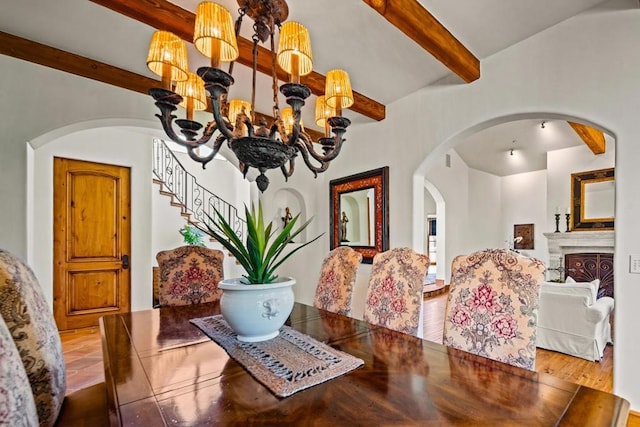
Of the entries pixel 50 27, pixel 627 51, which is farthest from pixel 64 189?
pixel 627 51

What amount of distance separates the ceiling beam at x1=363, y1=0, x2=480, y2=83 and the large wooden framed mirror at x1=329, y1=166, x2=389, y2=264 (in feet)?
4.17

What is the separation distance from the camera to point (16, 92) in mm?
2494

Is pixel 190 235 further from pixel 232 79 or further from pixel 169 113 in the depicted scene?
pixel 232 79

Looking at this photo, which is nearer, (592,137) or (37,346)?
(37,346)

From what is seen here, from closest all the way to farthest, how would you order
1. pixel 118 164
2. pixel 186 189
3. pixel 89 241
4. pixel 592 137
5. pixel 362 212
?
pixel 362 212 < pixel 89 241 < pixel 118 164 < pixel 592 137 < pixel 186 189

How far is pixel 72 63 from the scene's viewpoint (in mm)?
2592

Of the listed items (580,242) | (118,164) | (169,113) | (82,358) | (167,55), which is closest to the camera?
(167,55)

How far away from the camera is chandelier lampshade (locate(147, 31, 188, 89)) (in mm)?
1570

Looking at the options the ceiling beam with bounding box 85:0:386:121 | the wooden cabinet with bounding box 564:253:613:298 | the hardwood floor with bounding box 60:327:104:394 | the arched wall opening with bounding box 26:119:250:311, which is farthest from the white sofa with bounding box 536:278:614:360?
the arched wall opening with bounding box 26:119:250:311

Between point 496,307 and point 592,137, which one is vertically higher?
point 592,137

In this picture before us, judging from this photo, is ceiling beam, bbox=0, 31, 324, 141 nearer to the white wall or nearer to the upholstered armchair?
the upholstered armchair

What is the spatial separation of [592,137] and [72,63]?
22.5 feet

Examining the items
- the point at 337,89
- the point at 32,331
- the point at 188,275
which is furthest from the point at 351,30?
the point at 32,331

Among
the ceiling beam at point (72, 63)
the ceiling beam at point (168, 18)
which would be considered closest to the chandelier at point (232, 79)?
the ceiling beam at point (168, 18)
